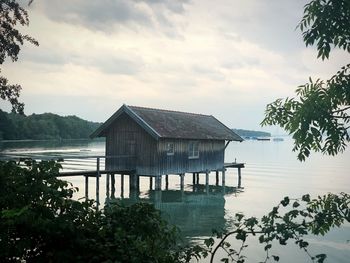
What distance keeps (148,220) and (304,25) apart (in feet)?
12.5

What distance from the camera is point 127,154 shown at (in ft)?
99.7

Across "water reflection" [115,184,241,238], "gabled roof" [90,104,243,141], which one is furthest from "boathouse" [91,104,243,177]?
"water reflection" [115,184,241,238]

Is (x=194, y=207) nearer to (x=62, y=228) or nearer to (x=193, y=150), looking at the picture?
(x=193, y=150)

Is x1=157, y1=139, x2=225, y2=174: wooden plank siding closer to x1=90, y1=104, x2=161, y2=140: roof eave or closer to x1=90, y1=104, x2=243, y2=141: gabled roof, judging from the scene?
x1=90, y1=104, x2=243, y2=141: gabled roof

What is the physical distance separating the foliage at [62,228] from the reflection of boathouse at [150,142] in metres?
22.8

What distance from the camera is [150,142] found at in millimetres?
29516

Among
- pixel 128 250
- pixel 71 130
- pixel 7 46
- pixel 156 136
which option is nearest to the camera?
pixel 128 250

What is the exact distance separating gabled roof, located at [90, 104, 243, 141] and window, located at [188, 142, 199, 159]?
89 centimetres

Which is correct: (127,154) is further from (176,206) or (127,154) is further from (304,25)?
(304,25)

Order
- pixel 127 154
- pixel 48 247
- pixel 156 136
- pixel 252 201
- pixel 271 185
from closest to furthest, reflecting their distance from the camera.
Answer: pixel 48 247 < pixel 156 136 < pixel 127 154 < pixel 252 201 < pixel 271 185

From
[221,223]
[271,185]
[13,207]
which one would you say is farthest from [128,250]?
[271,185]

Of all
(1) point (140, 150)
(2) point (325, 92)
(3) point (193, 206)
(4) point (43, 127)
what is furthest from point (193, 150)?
(4) point (43, 127)

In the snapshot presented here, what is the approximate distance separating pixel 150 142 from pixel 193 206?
223 inches

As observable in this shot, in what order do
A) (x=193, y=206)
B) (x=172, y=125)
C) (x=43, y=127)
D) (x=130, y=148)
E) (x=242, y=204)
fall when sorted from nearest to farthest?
(x=193, y=206), (x=130, y=148), (x=242, y=204), (x=172, y=125), (x=43, y=127)
